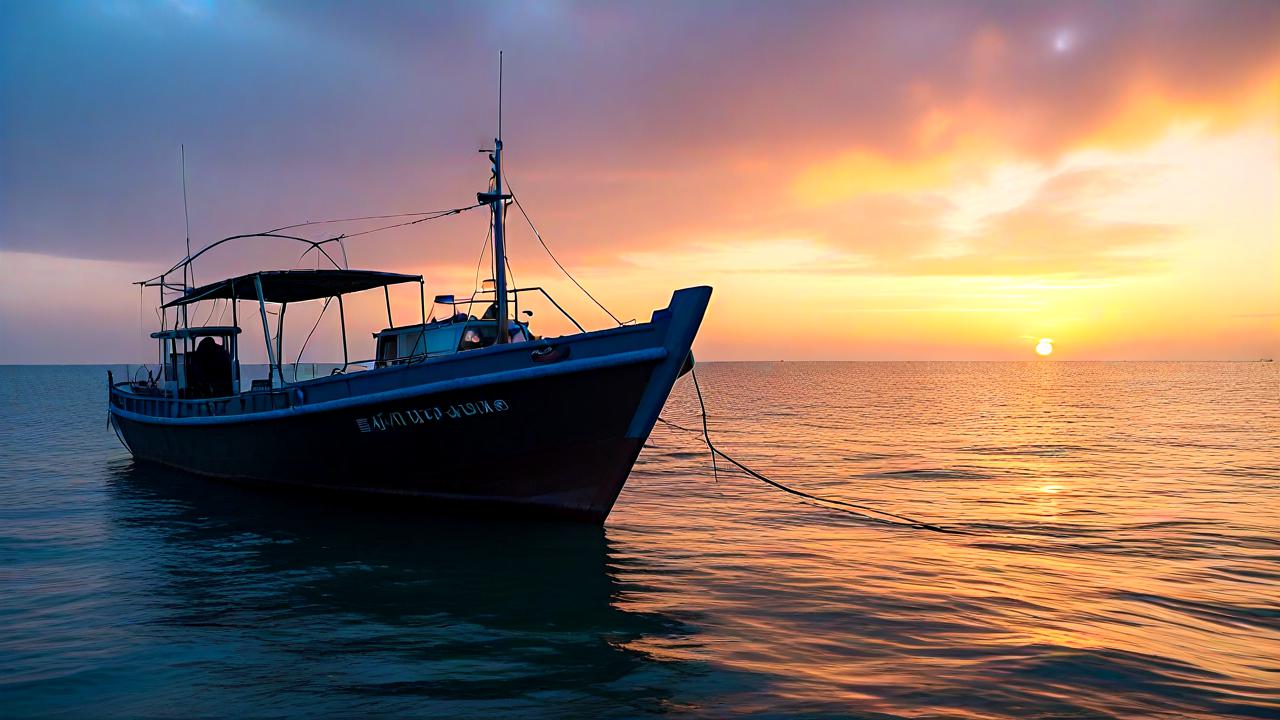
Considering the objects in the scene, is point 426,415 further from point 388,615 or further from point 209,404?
point 209,404

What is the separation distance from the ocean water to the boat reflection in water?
40mm

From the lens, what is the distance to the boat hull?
11.8 meters

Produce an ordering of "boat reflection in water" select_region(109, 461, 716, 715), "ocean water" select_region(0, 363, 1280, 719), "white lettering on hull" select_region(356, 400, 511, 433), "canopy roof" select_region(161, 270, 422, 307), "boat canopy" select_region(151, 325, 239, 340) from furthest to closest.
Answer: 1. "boat canopy" select_region(151, 325, 239, 340)
2. "canopy roof" select_region(161, 270, 422, 307)
3. "white lettering on hull" select_region(356, 400, 511, 433)
4. "boat reflection in water" select_region(109, 461, 716, 715)
5. "ocean water" select_region(0, 363, 1280, 719)

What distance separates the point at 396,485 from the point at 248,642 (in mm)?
5964

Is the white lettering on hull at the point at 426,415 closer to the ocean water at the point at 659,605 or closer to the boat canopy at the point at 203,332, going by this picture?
the ocean water at the point at 659,605

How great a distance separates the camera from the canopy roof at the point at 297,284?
15734 mm

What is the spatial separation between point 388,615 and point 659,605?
3.01 meters

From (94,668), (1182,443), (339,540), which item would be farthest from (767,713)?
(1182,443)

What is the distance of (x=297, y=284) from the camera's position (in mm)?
16859

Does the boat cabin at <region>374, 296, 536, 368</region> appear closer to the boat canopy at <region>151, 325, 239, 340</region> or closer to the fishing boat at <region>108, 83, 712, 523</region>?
the fishing boat at <region>108, 83, 712, 523</region>

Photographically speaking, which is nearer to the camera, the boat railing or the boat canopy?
the boat railing

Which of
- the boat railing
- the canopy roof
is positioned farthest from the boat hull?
the canopy roof

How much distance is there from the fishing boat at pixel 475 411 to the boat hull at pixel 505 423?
0.02 meters

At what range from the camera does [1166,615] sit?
28.8 ft
